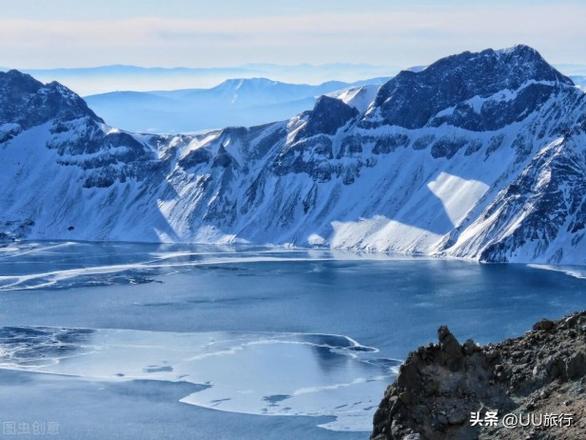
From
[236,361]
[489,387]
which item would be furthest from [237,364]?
[489,387]

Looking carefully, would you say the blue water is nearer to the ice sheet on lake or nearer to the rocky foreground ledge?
the ice sheet on lake

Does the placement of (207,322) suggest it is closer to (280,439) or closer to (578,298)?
(578,298)

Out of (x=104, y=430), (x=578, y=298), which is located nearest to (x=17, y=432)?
(x=104, y=430)

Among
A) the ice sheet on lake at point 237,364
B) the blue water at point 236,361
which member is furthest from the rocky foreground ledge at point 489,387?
the ice sheet on lake at point 237,364

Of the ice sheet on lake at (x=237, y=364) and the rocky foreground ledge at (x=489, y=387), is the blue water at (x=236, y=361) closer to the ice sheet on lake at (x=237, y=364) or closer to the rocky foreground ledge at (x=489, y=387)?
the ice sheet on lake at (x=237, y=364)

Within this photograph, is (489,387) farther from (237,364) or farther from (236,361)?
(236,361)

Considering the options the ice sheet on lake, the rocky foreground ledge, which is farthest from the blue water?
the rocky foreground ledge
